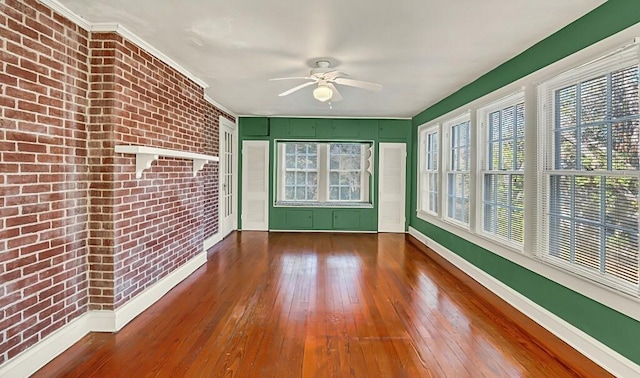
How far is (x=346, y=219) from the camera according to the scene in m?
7.30

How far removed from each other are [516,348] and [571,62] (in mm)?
2201

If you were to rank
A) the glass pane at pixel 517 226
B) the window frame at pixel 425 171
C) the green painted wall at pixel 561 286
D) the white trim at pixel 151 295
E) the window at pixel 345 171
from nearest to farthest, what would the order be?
the green painted wall at pixel 561 286, the white trim at pixel 151 295, the glass pane at pixel 517 226, the window frame at pixel 425 171, the window at pixel 345 171

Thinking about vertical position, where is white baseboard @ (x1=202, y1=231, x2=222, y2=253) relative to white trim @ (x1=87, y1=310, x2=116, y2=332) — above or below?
above

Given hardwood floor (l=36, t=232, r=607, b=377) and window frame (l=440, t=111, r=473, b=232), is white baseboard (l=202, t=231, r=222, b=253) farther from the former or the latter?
window frame (l=440, t=111, r=473, b=232)

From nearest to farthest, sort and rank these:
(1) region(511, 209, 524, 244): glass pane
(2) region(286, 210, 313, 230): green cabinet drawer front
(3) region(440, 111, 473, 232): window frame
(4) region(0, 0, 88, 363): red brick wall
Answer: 1. (4) region(0, 0, 88, 363): red brick wall
2. (1) region(511, 209, 524, 244): glass pane
3. (3) region(440, 111, 473, 232): window frame
4. (2) region(286, 210, 313, 230): green cabinet drawer front

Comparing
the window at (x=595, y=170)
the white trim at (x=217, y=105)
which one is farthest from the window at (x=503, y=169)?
the white trim at (x=217, y=105)

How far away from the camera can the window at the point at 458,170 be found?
4734 mm

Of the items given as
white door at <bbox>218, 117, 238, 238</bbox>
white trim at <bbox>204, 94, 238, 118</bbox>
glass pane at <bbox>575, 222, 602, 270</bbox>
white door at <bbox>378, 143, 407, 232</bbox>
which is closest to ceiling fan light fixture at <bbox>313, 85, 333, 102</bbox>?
white trim at <bbox>204, 94, 238, 118</bbox>

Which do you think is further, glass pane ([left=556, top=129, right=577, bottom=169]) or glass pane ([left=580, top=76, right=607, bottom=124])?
glass pane ([left=556, top=129, right=577, bottom=169])

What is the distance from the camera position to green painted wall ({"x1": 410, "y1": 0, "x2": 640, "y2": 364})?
7.13ft

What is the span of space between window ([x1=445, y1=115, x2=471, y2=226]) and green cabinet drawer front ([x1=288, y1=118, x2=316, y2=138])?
282cm

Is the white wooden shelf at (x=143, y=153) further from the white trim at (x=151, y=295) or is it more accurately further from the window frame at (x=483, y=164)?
the window frame at (x=483, y=164)

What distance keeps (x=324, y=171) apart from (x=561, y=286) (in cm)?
531

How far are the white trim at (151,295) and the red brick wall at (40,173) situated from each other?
0.31 m
